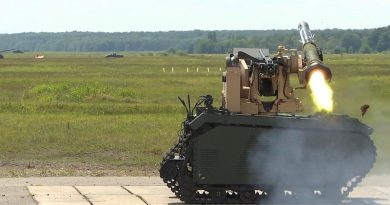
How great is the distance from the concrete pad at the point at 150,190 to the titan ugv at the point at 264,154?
4.15 ft

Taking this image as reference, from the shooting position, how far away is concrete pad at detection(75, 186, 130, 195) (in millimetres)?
20188

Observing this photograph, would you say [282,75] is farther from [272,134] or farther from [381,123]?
[381,123]

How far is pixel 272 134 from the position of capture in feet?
61.0

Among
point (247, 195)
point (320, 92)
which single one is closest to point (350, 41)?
point (320, 92)

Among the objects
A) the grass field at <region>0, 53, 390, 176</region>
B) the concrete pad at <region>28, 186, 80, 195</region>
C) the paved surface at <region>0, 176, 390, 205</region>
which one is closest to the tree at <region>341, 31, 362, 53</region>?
the grass field at <region>0, 53, 390, 176</region>

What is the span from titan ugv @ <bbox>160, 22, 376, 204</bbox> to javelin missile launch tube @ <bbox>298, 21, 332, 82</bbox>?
0.02 metres

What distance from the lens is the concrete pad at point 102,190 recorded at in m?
20.2

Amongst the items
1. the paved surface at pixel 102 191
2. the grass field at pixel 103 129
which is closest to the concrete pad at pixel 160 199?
the paved surface at pixel 102 191

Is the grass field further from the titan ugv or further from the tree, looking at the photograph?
the tree

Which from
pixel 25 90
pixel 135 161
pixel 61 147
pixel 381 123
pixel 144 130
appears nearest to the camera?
pixel 381 123

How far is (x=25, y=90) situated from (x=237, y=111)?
45.8 metres

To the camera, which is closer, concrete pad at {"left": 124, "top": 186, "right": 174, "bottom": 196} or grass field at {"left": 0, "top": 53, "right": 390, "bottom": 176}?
concrete pad at {"left": 124, "top": 186, "right": 174, "bottom": 196}

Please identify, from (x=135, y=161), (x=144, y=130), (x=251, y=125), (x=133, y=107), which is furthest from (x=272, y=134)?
(x=133, y=107)

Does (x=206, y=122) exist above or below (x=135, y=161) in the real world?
above
